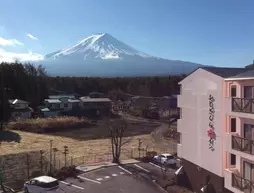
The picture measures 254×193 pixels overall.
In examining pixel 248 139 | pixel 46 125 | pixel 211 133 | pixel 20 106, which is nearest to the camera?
pixel 248 139

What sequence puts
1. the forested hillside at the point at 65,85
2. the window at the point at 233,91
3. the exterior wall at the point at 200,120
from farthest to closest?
the forested hillside at the point at 65,85, the exterior wall at the point at 200,120, the window at the point at 233,91

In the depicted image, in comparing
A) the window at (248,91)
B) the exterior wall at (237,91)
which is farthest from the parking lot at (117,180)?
the window at (248,91)

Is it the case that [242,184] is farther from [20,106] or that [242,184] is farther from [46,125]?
[20,106]

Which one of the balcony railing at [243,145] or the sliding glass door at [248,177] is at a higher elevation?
the balcony railing at [243,145]

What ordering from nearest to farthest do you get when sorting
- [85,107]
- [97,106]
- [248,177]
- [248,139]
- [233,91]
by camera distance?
[248,139]
[248,177]
[233,91]
[97,106]
[85,107]

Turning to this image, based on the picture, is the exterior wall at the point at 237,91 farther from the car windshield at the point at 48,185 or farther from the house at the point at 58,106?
the house at the point at 58,106

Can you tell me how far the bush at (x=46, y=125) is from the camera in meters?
33.8

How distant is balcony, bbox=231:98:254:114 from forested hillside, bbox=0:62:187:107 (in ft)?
128

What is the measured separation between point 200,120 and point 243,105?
130 inches

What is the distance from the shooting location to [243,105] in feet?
36.0

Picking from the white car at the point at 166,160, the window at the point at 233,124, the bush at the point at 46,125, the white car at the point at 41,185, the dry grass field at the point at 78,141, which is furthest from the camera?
the bush at the point at 46,125

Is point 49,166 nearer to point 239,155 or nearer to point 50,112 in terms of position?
point 239,155

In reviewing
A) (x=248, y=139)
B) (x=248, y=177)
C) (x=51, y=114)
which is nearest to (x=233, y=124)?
(x=248, y=139)

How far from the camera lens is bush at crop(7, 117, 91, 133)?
33841mm
